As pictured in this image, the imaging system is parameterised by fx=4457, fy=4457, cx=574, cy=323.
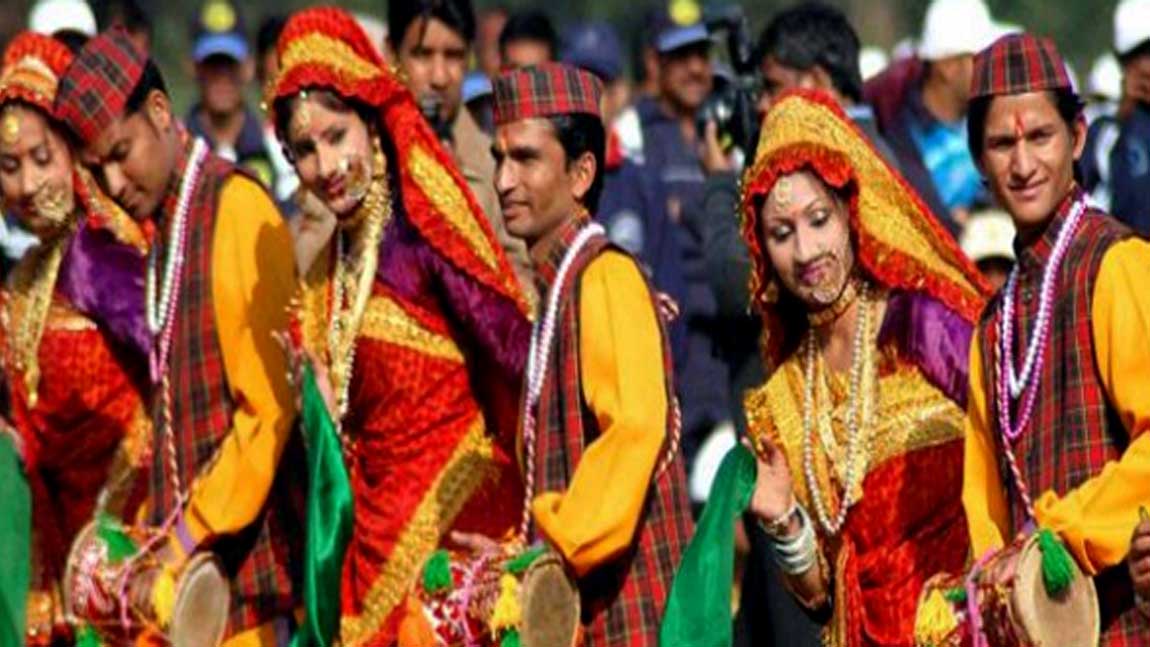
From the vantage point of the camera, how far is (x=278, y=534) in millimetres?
11625

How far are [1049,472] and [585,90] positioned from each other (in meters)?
1.73

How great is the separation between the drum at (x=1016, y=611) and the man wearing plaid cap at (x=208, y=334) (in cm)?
215

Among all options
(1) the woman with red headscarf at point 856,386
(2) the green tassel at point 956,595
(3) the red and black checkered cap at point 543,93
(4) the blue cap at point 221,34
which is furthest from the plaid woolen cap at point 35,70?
(4) the blue cap at point 221,34

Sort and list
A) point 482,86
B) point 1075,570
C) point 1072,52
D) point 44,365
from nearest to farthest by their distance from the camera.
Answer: point 1075,570 < point 44,365 < point 482,86 < point 1072,52

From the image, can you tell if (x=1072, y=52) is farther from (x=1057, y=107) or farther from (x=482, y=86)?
(x=1057, y=107)

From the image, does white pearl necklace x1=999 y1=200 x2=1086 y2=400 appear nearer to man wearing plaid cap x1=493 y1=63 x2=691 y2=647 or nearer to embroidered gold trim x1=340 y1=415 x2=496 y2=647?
man wearing plaid cap x1=493 y1=63 x2=691 y2=647

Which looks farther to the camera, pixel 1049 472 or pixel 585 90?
pixel 585 90

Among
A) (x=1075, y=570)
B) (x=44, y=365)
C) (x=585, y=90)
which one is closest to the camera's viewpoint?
(x=1075, y=570)

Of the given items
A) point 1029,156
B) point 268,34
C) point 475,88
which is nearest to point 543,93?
point 1029,156

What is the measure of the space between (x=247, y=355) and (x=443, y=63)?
2233 mm

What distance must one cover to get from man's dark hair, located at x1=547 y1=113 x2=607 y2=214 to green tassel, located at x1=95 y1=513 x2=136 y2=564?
1510 millimetres

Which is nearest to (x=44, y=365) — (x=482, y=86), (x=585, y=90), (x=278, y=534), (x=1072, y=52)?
(x=278, y=534)

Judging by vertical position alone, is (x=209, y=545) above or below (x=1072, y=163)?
below

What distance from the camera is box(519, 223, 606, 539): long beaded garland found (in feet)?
35.1
